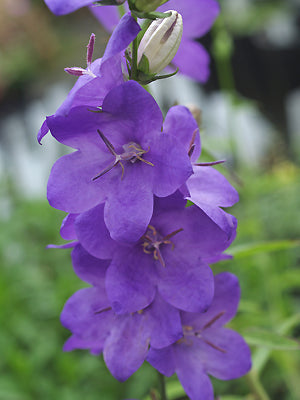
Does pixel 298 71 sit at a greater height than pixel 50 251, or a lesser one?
lesser

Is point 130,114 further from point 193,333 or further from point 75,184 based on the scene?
point 193,333

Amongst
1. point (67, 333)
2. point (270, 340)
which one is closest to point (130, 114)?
point (270, 340)

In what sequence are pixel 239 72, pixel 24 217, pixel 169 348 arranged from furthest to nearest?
pixel 239 72 < pixel 24 217 < pixel 169 348

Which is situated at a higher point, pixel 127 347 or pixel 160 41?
pixel 160 41

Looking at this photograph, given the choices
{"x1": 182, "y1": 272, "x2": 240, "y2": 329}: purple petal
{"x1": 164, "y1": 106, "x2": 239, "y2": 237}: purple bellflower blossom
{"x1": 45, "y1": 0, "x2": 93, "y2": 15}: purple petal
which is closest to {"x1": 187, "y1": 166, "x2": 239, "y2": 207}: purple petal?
{"x1": 164, "y1": 106, "x2": 239, "y2": 237}: purple bellflower blossom

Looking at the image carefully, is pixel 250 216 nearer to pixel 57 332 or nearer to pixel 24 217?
pixel 57 332

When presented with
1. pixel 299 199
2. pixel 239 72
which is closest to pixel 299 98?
pixel 239 72
